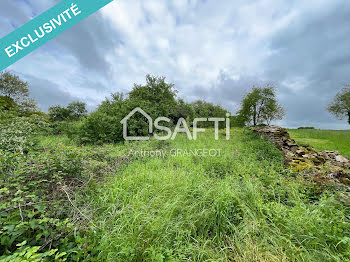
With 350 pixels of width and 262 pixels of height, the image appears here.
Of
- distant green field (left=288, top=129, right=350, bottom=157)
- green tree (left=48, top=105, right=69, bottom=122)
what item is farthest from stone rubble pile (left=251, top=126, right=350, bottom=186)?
green tree (left=48, top=105, right=69, bottom=122)

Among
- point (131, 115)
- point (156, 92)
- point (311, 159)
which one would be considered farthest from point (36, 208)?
point (156, 92)

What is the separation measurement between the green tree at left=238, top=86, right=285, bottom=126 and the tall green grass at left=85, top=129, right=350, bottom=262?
6449mm

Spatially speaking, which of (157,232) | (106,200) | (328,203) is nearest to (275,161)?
(328,203)

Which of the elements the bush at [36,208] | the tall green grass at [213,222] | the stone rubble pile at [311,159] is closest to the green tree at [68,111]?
the bush at [36,208]

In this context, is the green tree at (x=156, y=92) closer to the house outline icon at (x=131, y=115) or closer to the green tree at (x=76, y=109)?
the house outline icon at (x=131, y=115)

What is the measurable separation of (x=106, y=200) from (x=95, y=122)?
17.9 feet

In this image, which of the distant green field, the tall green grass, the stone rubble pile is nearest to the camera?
the tall green grass

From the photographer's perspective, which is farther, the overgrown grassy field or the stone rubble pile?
the stone rubble pile

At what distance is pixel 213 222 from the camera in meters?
1.97

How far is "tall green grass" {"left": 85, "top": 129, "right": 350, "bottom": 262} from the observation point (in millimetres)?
1501

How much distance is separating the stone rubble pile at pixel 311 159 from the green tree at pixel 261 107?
2.11 meters

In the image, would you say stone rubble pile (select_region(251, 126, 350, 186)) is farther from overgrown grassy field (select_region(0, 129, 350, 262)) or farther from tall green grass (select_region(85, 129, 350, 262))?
tall green grass (select_region(85, 129, 350, 262))

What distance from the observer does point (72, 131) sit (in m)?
7.43

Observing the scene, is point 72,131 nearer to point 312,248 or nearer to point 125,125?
point 125,125
